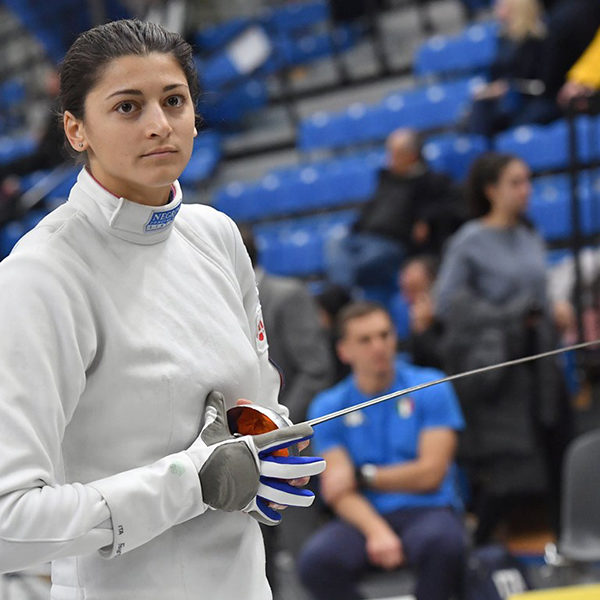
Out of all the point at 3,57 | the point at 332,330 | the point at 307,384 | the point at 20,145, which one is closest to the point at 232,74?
the point at 20,145

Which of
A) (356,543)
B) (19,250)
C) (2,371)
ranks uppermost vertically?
(19,250)

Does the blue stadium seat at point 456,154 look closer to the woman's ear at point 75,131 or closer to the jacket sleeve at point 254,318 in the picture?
the jacket sleeve at point 254,318

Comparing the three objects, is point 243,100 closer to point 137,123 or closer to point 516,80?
point 516,80

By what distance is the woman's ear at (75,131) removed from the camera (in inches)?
50.4

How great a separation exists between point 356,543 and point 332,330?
1.15 meters

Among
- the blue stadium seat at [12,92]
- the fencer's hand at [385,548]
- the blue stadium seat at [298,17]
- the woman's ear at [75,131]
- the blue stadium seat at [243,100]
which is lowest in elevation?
the fencer's hand at [385,548]

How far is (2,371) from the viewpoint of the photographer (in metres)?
1.15

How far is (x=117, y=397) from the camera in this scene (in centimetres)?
123

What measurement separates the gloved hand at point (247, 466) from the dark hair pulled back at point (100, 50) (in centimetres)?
40

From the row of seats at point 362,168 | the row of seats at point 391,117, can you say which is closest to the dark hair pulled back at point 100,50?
the row of seats at point 362,168

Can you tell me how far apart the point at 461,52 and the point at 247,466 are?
229 inches

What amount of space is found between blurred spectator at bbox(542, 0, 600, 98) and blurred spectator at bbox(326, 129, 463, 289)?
2.88ft

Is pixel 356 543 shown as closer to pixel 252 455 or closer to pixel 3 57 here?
pixel 252 455

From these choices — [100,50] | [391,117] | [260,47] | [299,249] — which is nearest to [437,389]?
[100,50]
